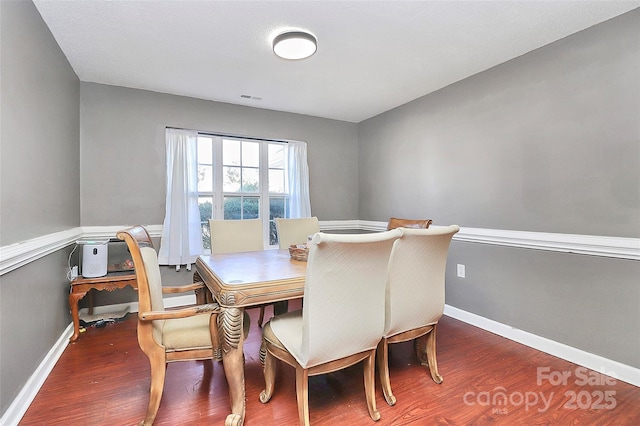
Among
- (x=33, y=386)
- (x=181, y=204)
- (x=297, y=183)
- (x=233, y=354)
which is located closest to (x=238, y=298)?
(x=233, y=354)

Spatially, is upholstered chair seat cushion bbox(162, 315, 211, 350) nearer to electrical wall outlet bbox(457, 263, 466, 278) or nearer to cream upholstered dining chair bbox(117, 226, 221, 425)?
cream upholstered dining chair bbox(117, 226, 221, 425)

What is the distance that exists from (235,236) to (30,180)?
4.72ft

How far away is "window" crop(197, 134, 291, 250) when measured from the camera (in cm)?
353

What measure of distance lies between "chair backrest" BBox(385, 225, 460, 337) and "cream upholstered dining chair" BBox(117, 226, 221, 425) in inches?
36.6

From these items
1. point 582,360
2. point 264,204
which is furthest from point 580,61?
point 264,204

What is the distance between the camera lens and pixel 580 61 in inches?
83.2

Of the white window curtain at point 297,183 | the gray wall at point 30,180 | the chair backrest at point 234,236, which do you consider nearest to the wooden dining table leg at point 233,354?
the gray wall at point 30,180

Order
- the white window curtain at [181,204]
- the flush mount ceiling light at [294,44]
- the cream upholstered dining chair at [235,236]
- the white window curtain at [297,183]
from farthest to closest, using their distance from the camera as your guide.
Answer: the white window curtain at [297,183], the white window curtain at [181,204], the cream upholstered dining chair at [235,236], the flush mount ceiling light at [294,44]

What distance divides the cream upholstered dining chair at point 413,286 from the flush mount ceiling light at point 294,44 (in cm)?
151

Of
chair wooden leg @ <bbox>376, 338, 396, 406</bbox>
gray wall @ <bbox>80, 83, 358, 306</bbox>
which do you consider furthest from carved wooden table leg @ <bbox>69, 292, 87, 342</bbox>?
chair wooden leg @ <bbox>376, 338, 396, 406</bbox>

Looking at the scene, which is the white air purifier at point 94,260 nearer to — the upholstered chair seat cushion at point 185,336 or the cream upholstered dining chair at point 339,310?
the upholstered chair seat cushion at point 185,336

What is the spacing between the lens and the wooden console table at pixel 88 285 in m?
2.43

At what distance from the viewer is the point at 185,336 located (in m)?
1.51

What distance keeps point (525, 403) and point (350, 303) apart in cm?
124
